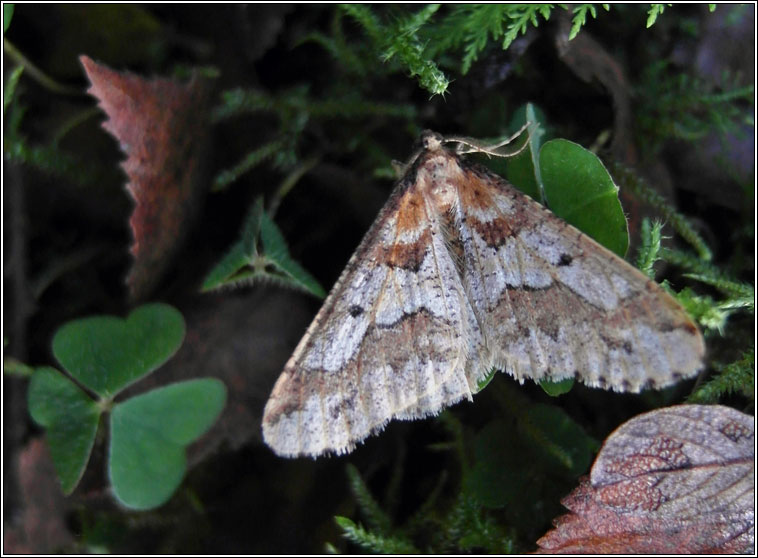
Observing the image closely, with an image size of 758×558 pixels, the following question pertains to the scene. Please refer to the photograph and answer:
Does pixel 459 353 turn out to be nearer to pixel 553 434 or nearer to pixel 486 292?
pixel 486 292

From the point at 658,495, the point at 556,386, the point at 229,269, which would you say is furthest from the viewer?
the point at 229,269

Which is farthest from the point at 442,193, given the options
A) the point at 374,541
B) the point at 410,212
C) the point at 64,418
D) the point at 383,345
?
the point at 64,418

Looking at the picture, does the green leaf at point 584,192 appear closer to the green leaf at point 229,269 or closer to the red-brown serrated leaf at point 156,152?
the green leaf at point 229,269

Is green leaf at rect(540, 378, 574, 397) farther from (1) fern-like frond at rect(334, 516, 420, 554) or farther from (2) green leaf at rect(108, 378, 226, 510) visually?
(2) green leaf at rect(108, 378, 226, 510)

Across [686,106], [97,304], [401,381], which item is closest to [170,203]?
[97,304]

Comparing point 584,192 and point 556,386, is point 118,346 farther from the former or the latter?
point 584,192
